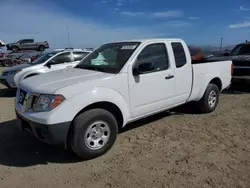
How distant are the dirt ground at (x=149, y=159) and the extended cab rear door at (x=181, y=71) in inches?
26.4

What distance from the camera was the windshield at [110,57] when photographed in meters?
3.94

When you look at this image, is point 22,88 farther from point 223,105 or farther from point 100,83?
point 223,105

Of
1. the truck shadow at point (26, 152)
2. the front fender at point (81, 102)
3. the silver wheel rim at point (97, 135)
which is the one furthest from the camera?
the truck shadow at point (26, 152)

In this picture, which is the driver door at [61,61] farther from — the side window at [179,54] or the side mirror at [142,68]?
the side mirror at [142,68]

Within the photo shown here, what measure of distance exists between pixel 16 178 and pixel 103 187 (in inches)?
47.5

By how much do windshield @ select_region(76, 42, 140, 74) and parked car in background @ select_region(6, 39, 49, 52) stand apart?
2847 cm

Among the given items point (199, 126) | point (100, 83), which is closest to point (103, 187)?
point (100, 83)

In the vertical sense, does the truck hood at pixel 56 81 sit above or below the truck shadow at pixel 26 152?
above

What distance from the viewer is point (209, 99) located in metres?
5.56

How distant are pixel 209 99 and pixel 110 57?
9.07 ft

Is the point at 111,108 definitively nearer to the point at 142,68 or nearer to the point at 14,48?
the point at 142,68

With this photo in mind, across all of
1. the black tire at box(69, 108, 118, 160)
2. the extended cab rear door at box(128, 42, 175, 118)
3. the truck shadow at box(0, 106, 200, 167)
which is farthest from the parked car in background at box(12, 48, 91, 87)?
the black tire at box(69, 108, 118, 160)

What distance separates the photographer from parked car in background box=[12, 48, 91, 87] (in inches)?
324

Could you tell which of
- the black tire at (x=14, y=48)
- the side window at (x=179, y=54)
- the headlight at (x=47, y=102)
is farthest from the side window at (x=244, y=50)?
the black tire at (x=14, y=48)
